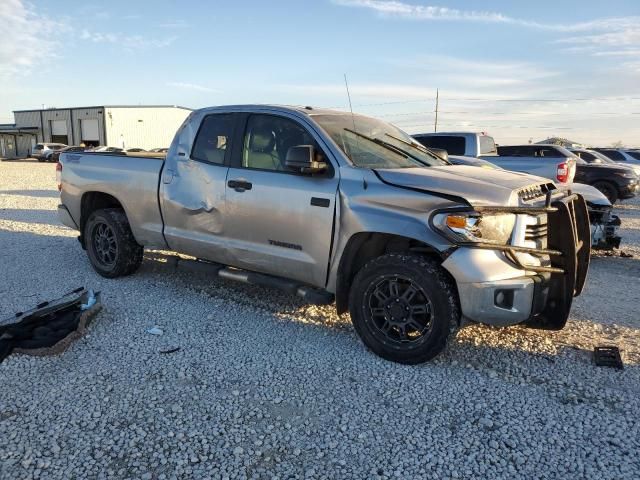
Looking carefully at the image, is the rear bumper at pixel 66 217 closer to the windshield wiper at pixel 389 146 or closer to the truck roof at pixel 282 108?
the truck roof at pixel 282 108

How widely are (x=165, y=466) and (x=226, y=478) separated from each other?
35cm

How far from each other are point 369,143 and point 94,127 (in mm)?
53318

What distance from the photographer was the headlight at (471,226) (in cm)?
365

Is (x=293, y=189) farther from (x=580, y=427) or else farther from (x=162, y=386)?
(x=580, y=427)

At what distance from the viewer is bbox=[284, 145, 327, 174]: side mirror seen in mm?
4121

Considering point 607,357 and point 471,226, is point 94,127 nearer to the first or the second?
point 471,226

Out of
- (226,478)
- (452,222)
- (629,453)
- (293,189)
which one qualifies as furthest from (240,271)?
(629,453)

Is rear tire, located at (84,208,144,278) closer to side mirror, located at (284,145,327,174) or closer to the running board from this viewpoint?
the running board

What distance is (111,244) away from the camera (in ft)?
20.1

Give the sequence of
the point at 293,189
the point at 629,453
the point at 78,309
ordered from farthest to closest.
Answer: the point at 78,309 < the point at 293,189 < the point at 629,453

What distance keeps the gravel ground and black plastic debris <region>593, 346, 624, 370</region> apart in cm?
7

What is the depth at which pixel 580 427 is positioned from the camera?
318 cm

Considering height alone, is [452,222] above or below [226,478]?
above

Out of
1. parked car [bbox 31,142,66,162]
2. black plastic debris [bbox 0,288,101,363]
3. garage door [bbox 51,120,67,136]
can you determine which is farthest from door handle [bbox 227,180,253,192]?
garage door [bbox 51,120,67,136]
